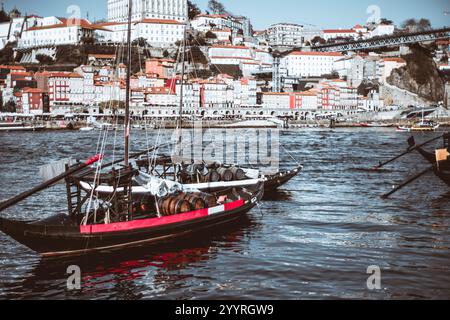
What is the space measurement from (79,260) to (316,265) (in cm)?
412

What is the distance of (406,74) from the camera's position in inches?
3649

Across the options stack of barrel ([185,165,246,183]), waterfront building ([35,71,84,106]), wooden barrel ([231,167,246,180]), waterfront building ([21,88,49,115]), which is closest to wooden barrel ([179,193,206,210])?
stack of barrel ([185,165,246,183])

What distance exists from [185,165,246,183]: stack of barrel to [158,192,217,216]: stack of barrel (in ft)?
10.4

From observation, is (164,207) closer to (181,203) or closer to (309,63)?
(181,203)

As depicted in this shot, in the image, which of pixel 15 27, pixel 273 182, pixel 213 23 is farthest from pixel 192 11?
pixel 273 182

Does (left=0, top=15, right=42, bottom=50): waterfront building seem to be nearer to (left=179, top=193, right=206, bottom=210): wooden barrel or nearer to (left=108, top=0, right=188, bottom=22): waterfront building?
(left=108, top=0, right=188, bottom=22): waterfront building

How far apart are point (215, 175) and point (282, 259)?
563 centimetres

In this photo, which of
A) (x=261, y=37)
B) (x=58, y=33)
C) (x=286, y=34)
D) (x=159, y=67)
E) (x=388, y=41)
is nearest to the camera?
(x=159, y=67)

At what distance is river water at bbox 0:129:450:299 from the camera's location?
875 cm

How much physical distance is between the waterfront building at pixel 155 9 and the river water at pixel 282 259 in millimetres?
84195

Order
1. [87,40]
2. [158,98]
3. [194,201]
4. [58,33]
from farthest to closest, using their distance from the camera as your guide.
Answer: [58,33], [87,40], [158,98], [194,201]

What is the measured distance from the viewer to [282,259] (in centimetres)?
1039

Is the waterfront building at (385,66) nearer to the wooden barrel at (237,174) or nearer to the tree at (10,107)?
the tree at (10,107)

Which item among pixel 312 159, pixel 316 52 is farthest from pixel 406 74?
pixel 312 159
